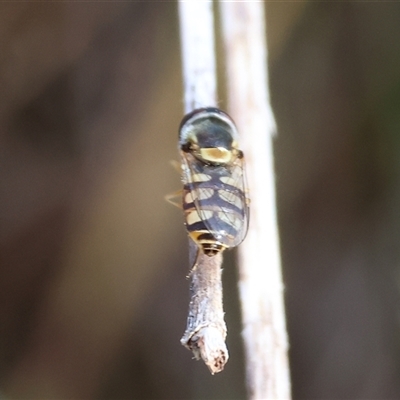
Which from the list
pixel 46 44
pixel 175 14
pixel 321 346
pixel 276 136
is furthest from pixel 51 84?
pixel 321 346

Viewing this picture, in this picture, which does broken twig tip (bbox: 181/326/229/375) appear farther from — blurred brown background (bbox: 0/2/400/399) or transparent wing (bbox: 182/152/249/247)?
blurred brown background (bbox: 0/2/400/399)

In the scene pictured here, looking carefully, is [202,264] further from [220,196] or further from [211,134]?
[211,134]

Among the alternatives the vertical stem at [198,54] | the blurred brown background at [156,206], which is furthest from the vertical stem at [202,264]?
the blurred brown background at [156,206]

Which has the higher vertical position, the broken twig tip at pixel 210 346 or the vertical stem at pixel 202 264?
the vertical stem at pixel 202 264

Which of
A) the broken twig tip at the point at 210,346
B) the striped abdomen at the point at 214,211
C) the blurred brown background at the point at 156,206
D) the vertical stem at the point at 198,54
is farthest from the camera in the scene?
the blurred brown background at the point at 156,206

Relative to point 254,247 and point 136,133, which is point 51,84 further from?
point 254,247

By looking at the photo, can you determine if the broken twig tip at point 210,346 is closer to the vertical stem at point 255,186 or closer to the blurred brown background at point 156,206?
the vertical stem at point 255,186

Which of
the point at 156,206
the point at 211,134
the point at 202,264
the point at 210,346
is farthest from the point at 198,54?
the point at 156,206

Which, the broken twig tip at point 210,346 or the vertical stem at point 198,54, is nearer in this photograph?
the broken twig tip at point 210,346
